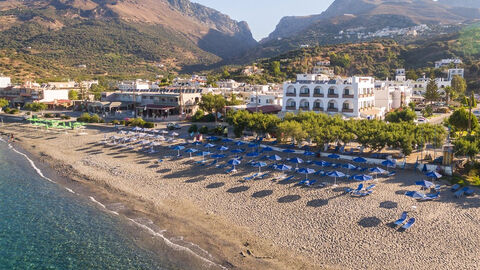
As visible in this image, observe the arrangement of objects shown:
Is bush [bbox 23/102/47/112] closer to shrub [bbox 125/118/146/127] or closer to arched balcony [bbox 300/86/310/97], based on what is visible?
shrub [bbox 125/118/146/127]

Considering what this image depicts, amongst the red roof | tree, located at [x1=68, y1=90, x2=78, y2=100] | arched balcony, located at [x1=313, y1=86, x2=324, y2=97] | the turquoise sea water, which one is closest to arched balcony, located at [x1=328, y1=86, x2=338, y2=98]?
arched balcony, located at [x1=313, y1=86, x2=324, y2=97]

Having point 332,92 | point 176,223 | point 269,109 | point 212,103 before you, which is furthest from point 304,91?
point 176,223

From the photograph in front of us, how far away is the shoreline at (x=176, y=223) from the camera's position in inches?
757

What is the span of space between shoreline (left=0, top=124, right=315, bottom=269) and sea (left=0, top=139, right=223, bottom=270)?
24 cm

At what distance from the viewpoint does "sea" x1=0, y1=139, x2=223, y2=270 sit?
2011 cm

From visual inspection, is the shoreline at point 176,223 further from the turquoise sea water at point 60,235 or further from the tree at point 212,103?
the tree at point 212,103

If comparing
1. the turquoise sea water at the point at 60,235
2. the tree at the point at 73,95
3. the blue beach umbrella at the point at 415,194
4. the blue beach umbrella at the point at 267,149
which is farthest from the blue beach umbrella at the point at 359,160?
the tree at the point at 73,95

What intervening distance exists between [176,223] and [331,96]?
113 ft

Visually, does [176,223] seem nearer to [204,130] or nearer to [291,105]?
[204,130]

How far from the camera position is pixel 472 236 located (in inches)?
797

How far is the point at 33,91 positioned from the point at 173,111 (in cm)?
4939

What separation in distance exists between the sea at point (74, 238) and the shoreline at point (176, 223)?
242 millimetres

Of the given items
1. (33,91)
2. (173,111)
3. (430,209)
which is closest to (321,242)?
(430,209)

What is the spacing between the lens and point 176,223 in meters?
Result: 24.0
